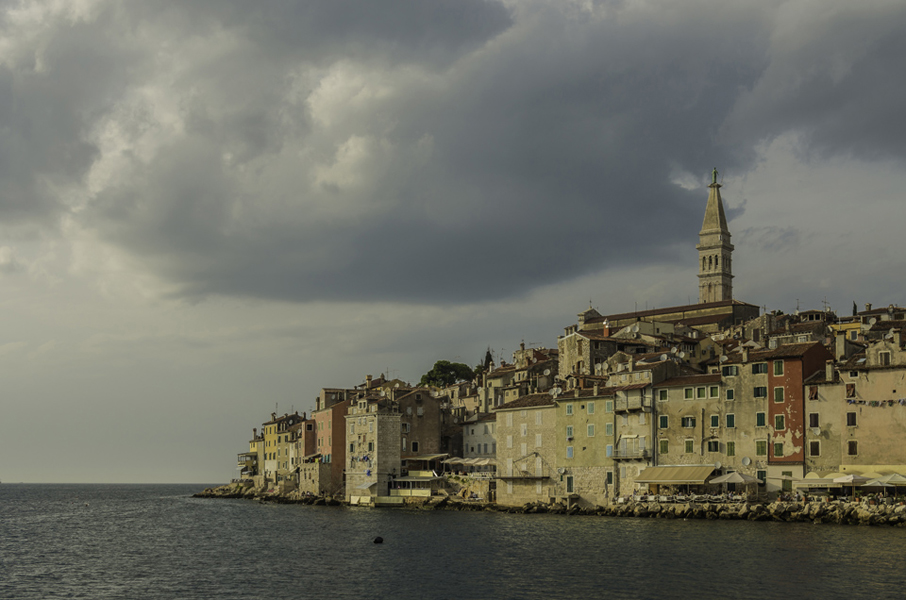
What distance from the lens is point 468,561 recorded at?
55094 mm

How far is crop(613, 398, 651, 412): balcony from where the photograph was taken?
8269 cm

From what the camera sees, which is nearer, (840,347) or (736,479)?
(736,479)

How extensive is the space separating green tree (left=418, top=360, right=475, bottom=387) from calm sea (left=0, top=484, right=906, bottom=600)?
242ft

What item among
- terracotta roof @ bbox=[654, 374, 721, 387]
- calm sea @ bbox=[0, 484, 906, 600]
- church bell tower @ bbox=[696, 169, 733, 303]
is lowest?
calm sea @ bbox=[0, 484, 906, 600]

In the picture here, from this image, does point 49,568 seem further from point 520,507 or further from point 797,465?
point 797,465

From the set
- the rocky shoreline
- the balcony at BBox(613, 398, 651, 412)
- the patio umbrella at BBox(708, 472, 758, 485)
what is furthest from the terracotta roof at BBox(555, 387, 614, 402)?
the patio umbrella at BBox(708, 472, 758, 485)

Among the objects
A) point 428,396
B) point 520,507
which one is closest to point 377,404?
point 428,396

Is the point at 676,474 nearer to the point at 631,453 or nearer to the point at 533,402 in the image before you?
the point at 631,453

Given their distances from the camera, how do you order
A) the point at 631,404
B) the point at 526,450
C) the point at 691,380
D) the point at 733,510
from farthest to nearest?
the point at 526,450 < the point at 631,404 < the point at 691,380 < the point at 733,510

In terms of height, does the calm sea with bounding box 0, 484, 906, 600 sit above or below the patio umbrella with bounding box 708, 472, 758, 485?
below

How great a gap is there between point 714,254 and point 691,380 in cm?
8976

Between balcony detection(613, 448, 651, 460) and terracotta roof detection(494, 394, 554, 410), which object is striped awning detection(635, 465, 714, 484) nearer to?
balcony detection(613, 448, 651, 460)

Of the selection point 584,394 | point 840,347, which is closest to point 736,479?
point 840,347

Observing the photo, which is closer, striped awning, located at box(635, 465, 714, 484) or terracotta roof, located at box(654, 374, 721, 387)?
striped awning, located at box(635, 465, 714, 484)
